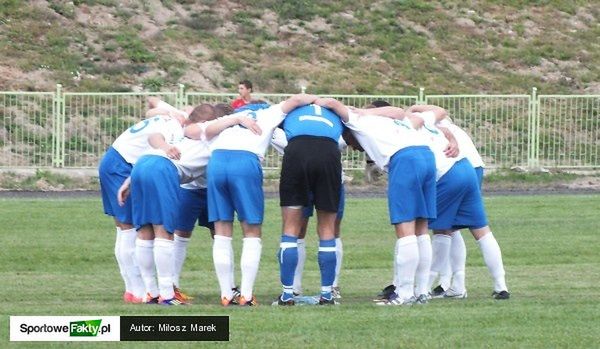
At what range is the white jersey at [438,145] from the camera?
47.7 feet

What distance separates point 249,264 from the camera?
13.7m

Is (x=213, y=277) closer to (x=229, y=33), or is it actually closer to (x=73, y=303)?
(x=73, y=303)

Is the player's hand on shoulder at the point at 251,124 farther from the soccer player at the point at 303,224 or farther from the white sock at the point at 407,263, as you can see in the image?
the white sock at the point at 407,263

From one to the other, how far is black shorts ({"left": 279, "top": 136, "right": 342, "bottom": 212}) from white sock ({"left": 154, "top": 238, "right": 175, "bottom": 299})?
3.76 feet

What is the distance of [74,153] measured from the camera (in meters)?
31.9

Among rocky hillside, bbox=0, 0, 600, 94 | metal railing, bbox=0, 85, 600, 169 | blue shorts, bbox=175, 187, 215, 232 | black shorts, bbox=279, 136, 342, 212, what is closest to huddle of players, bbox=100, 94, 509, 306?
black shorts, bbox=279, 136, 342, 212

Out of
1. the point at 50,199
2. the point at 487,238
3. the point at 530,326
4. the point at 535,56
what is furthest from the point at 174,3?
the point at 530,326

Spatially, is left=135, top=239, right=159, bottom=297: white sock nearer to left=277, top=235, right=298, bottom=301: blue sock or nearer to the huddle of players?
the huddle of players

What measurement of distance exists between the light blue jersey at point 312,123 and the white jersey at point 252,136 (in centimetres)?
12

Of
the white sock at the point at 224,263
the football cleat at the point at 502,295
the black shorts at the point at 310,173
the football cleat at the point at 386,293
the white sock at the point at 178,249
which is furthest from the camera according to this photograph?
the white sock at the point at 178,249

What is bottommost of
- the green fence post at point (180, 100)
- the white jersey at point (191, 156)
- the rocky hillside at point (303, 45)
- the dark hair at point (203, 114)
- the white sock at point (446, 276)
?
the white sock at point (446, 276)

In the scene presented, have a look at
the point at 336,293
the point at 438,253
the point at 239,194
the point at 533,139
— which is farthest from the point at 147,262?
the point at 533,139

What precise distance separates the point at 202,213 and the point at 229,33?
89.0 feet
